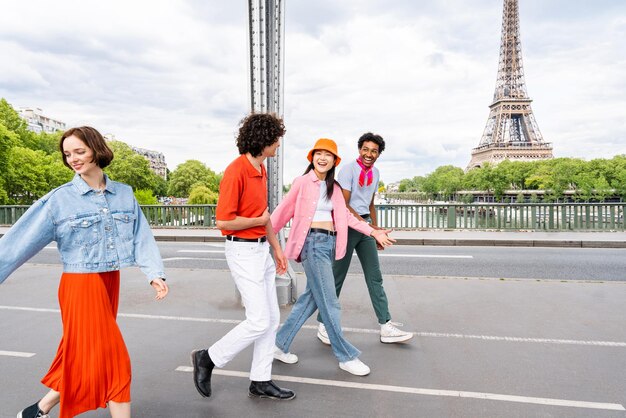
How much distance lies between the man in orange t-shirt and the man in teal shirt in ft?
4.27

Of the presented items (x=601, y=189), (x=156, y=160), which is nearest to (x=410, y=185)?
(x=156, y=160)

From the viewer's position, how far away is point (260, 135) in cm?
320

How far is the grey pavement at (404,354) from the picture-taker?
327cm

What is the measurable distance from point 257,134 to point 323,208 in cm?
88

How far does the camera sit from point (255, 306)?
320 cm

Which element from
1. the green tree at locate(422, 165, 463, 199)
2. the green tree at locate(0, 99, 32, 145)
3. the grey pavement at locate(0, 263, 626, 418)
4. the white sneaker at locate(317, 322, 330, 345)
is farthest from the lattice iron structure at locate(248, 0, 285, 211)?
the green tree at locate(422, 165, 463, 199)

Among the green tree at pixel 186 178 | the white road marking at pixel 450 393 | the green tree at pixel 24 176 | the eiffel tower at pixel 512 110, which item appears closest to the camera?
the white road marking at pixel 450 393

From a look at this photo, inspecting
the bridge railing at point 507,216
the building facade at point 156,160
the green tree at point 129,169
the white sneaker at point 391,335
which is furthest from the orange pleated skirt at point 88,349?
the building facade at point 156,160

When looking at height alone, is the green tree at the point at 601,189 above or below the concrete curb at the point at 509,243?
above

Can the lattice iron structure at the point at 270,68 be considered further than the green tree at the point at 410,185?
No

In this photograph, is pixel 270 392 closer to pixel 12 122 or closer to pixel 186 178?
pixel 12 122

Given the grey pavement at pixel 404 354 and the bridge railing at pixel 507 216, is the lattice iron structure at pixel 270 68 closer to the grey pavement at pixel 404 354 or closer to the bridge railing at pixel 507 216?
the grey pavement at pixel 404 354

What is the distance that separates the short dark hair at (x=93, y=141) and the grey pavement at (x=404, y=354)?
164 cm

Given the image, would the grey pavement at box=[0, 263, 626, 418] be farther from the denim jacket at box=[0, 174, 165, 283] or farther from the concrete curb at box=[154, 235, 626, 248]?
the concrete curb at box=[154, 235, 626, 248]
